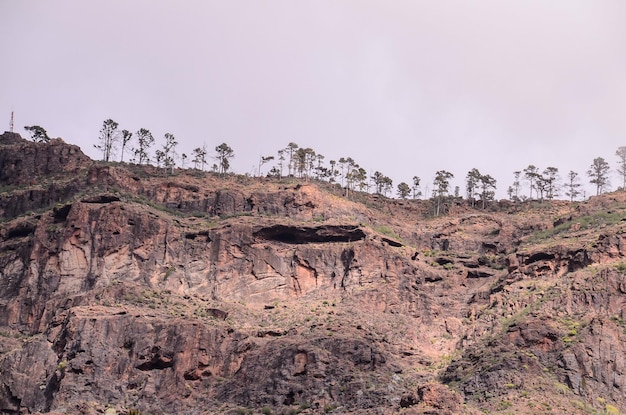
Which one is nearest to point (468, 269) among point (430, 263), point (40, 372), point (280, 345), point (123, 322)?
point (430, 263)

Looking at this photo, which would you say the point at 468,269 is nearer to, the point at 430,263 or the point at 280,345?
the point at 430,263

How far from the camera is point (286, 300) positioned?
10875 centimetres

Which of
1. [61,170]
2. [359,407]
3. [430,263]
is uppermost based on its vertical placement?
[61,170]

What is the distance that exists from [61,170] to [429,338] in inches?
2103

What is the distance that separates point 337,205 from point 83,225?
3037 cm

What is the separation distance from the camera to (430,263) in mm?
118000

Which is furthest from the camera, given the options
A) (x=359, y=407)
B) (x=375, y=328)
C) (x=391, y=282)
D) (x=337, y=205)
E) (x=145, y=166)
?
(x=145, y=166)

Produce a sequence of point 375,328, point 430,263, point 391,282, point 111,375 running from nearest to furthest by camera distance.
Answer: point 111,375 < point 375,328 < point 391,282 < point 430,263

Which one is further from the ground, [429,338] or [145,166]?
[145,166]

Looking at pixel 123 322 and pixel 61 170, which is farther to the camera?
pixel 61 170

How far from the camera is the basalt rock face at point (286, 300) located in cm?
8869

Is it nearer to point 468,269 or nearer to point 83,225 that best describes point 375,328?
point 468,269

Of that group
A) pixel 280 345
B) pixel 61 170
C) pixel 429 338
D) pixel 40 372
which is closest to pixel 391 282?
pixel 429 338

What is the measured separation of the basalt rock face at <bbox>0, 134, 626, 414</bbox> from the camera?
3492 inches
